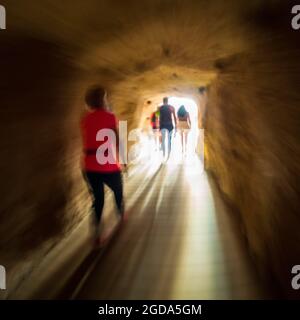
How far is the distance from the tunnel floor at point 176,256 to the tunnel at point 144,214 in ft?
0.06

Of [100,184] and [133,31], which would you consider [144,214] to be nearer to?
[100,184]

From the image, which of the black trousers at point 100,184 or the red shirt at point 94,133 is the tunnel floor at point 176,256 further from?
the red shirt at point 94,133

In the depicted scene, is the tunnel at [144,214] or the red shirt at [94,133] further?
the red shirt at [94,133]

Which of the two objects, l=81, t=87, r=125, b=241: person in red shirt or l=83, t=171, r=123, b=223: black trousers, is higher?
l=81, t=87, r=125, b=241: person in red shirt

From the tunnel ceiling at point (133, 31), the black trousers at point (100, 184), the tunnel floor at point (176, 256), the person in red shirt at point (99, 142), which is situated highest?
the tunnel ceiling at point (133, 31)

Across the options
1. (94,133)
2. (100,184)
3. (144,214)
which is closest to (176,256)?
(100,184)

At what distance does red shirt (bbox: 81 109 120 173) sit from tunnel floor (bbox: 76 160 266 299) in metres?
0.96

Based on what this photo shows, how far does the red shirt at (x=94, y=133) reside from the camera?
316 cm

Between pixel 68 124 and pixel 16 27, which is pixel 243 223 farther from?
pixel 16 27

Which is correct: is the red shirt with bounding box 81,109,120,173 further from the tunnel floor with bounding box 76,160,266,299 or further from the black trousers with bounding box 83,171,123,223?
the tunnel floor with bounding box 76,160,266,299

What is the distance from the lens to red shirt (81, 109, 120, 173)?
10.4 feet

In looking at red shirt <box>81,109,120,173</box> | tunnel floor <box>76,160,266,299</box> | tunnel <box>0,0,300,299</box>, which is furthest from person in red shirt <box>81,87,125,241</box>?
tunnel floor <box>76,160,266,299</box>

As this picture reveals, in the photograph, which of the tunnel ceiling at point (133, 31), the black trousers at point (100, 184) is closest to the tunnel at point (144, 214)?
the tunnel ceiling at point (133, 31)

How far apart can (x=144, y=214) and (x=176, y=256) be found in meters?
1.38
